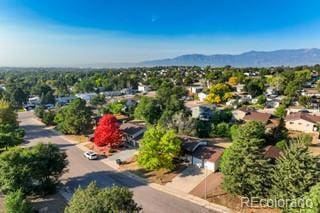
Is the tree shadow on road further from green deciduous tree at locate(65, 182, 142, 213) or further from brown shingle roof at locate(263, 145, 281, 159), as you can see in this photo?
brown shingle roof at locate(263, 145, 281, 159)

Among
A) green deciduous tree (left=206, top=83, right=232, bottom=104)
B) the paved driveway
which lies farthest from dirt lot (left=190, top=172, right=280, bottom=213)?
green deciduous tree (left=206, top=83, right=232, bottom=104)

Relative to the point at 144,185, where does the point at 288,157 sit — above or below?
above

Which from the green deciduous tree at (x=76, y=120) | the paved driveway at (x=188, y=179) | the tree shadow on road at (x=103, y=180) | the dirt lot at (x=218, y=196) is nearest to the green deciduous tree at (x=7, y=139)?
the tree shadow on road at (x=103, y=180)

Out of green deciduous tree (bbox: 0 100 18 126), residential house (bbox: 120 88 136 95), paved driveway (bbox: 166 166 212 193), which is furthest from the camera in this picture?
residential house (bbox: 120 88 136 95)

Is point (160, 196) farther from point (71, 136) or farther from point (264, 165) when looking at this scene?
point (71, 136)

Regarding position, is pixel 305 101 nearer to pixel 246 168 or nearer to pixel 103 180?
pixel 246 168

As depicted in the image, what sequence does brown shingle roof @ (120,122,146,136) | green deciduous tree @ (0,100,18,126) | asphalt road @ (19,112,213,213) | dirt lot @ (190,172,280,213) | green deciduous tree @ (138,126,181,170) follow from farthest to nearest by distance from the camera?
1. green deciduous tree @ (0,100,18,126)
2. brown shingle roof @ (120,122,146,136)
3. green deciduous tree @ (138,126,181,170)
4. asphalt road @ (19,112,213,213)
5. dirt lot @ (190,172,280,213)

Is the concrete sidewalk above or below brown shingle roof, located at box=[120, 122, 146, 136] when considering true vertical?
below

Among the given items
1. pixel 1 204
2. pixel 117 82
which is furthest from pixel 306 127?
pixel 117 82
